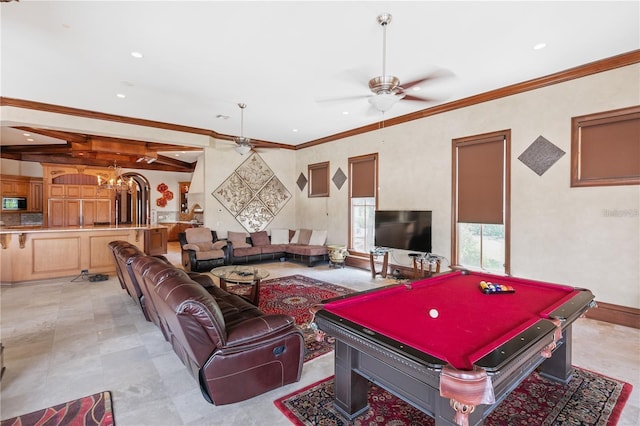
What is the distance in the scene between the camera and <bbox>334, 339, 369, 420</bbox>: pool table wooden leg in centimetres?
203

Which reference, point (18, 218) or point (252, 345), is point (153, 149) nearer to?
point (18, 218)

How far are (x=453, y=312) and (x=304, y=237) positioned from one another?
641 cm

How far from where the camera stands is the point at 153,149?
324 inches

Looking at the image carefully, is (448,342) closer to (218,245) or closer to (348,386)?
(348,386)

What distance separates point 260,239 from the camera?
319 inches

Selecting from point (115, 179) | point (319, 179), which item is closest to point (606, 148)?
point (319, 179)

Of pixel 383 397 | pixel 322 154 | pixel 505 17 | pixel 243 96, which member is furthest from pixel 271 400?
pixel 322 154

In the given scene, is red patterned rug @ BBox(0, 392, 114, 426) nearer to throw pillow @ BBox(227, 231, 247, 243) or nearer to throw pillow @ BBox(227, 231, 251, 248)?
throw pillow @ BBox(227, 231, 251, 248)

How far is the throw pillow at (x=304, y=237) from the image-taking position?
8.25 metres

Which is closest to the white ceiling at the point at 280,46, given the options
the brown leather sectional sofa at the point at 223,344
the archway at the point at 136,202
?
the brown leather sectional sofa at the point at 223,344

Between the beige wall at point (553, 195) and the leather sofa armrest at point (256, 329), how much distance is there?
13.0 ft

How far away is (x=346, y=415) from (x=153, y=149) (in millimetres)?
8281

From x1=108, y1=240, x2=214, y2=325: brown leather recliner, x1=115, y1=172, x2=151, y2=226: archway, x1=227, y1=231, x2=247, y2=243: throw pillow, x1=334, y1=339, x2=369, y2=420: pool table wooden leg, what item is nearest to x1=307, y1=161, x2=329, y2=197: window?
x1=227, y1=231, x2=247, y2=243: throw pillow

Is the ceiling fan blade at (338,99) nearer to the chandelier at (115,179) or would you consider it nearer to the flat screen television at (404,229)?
the flat screen television at (404,229)
